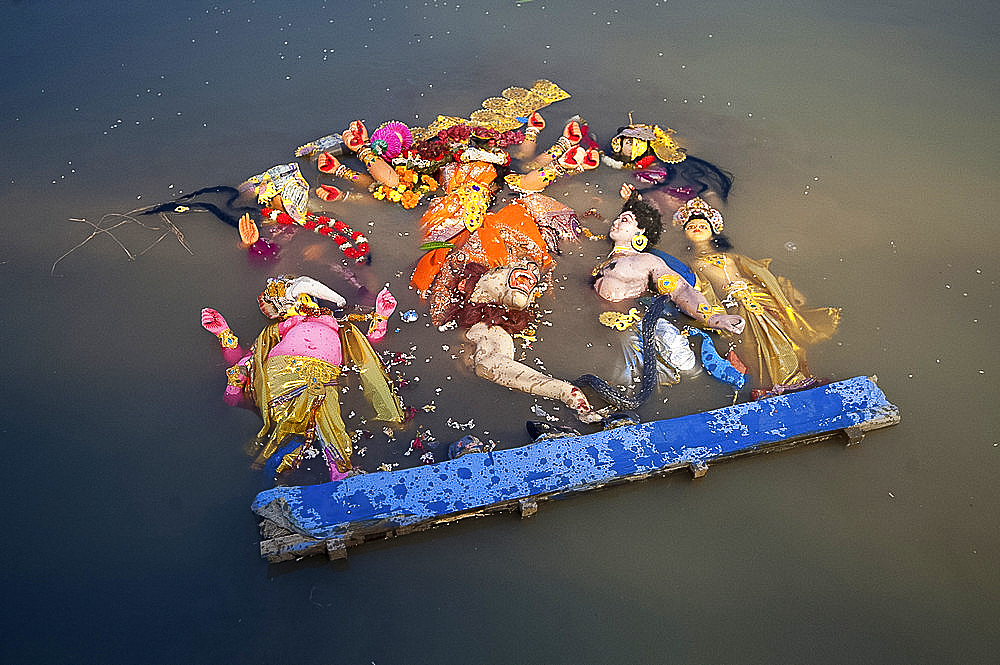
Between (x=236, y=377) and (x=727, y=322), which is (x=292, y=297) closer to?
(x=236, y=377)

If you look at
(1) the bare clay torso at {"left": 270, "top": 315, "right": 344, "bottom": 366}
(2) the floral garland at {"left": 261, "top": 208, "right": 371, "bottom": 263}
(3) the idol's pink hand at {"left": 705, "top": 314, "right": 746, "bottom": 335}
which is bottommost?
(2) the floral garland at {"left": 261, "top": 208, "right": 371, "bottom": 263}

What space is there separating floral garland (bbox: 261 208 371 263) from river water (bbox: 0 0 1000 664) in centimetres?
19

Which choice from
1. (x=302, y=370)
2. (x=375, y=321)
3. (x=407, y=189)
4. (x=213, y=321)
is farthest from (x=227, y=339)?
(x=407, y=189)

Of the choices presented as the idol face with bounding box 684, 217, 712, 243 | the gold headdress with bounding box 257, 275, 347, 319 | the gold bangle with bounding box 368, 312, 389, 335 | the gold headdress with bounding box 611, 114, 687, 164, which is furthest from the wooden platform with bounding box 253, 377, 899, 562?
the gold headdress with bounding box 611, 114, 687, 164

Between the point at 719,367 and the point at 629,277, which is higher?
the point at 629,277

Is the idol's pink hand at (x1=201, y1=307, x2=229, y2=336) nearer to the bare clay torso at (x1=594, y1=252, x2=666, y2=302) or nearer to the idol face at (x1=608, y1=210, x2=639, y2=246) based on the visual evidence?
the bare clay torso at (x1=594, y1=252, x2=666, y2=302)

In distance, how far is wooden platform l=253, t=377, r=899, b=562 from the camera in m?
5.09

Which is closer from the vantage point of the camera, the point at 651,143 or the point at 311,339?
the point at 311,339

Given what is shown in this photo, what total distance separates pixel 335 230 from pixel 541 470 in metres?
3.90

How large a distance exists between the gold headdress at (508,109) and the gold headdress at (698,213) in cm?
258

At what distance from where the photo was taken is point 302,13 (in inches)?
481

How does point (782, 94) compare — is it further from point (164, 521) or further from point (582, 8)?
point (164, 521)

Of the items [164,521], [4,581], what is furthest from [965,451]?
[4,581]

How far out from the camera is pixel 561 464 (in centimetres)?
550
